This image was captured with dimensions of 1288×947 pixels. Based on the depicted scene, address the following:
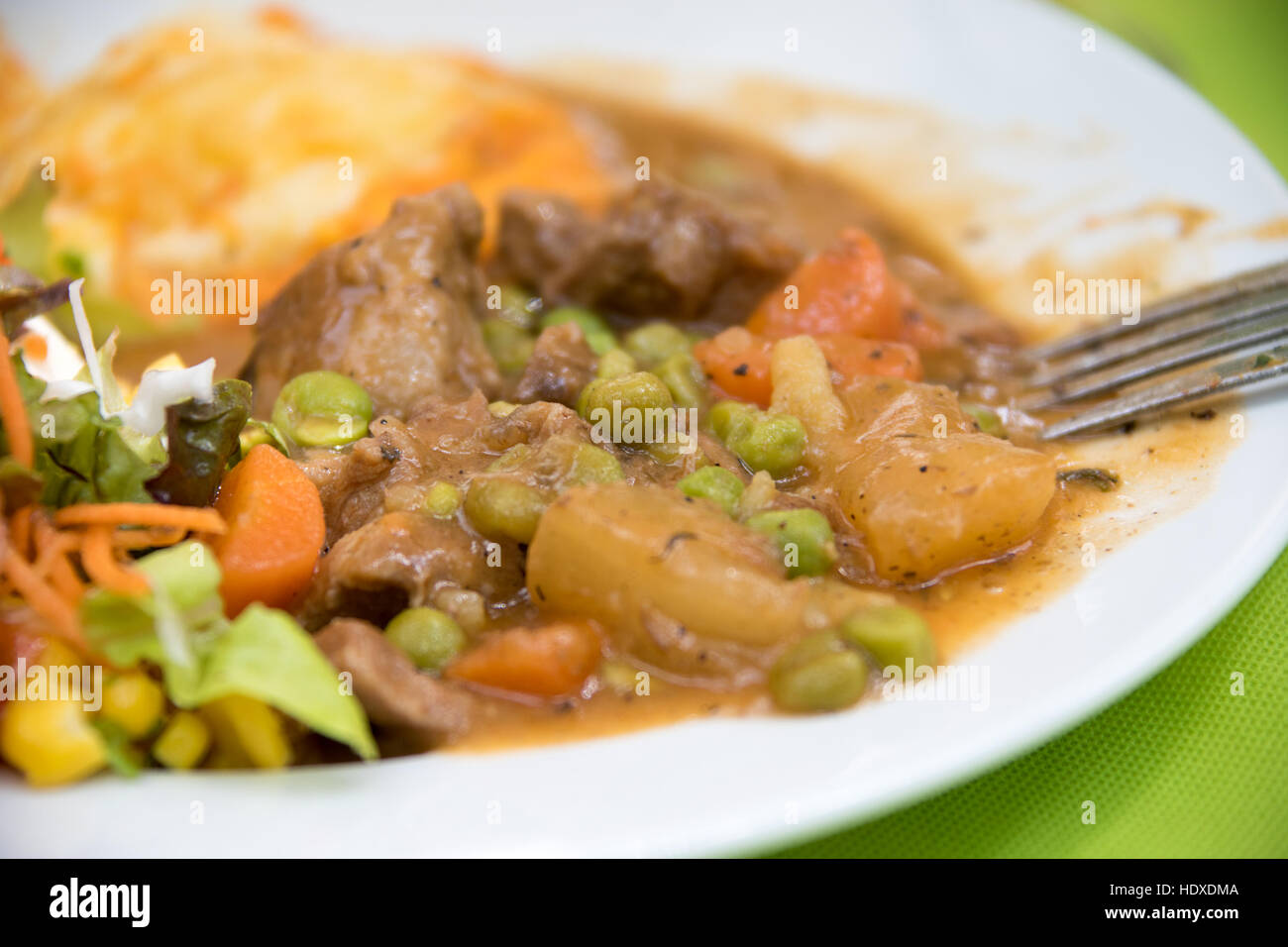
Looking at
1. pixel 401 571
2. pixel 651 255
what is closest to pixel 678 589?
pixel 401 571

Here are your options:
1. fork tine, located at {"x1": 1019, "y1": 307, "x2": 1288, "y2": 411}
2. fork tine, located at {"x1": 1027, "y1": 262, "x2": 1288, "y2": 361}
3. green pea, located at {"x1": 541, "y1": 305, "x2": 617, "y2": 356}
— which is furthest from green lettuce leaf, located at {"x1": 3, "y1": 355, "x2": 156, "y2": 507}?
fork tine, located at {"x1": 1027, "y1": 262, "x2": 1288, "y2": 361}

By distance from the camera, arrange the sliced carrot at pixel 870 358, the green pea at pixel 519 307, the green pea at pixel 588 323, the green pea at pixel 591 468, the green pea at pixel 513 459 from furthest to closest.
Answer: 1. the green pea at pixel 519 307
2. the green pea at pixel 588 323
3. the sliced carrot at pixel 870 358
4. the green pea at pixel 513 459
5. the green pea at pixel 591 468

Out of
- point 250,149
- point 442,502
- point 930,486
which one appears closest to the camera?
point 930,486

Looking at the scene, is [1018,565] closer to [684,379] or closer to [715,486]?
[715,486]

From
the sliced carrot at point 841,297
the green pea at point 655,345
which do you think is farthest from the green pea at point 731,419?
the sliced carrot at point 841,297

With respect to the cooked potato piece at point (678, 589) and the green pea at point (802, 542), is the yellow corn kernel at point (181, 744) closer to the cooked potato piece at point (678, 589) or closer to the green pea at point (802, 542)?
the cooked potato piece at point (678, 589)

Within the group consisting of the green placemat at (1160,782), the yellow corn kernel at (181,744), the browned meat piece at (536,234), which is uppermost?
the browned meat piece at (536,234)
